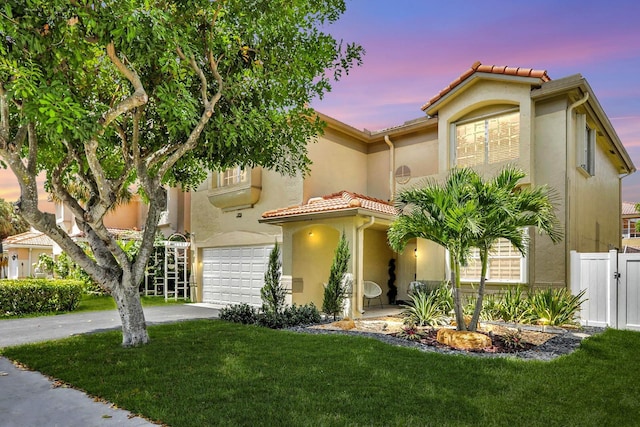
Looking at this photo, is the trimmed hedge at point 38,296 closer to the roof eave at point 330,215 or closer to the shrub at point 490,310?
the roof eave at point 330,215

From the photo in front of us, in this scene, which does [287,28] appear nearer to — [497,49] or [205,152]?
[205,152]

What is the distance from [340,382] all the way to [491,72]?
433 inches

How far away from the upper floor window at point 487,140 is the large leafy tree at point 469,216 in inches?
187

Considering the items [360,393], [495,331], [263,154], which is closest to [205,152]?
[263,154]

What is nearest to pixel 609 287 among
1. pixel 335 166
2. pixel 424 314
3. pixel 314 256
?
pixel 424 314

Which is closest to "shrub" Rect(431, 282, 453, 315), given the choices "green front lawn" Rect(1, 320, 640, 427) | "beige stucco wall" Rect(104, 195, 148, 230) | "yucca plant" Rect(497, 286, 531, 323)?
"yucca plant" Rect(497, 286, 531, 323)

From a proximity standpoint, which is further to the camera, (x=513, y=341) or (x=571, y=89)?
(x=571, y=89)

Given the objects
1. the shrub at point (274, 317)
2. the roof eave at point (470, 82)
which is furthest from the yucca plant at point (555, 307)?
the roof eave at point (470, 82)

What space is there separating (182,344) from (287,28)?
7039 mm

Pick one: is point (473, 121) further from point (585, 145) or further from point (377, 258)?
point (377, 258)

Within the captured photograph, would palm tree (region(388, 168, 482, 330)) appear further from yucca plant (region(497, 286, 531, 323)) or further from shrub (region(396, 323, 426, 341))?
yucca plant (region(497, 286, 531, 323))

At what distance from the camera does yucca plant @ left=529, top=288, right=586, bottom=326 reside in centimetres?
1062

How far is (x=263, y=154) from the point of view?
10.4 meters

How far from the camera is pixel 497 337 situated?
8797mm
